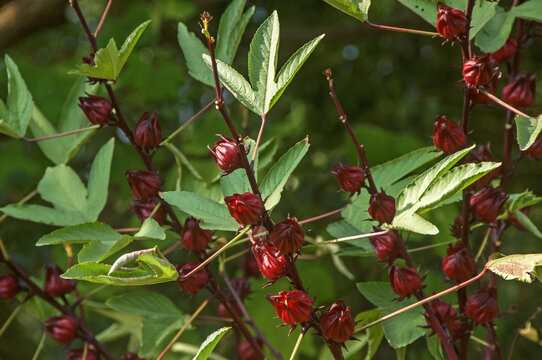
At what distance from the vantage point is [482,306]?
2.14 feet

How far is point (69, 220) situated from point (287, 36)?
1.37 meters

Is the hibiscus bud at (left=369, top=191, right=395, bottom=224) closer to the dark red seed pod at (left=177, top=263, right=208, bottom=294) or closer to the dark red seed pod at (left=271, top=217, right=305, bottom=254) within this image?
the dark red seed pod at (left=271, top=217, right=305, bottom=254)

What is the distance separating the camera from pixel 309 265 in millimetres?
1382

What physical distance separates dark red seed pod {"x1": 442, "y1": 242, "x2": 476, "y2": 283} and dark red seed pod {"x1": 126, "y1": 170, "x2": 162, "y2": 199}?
0.31 m

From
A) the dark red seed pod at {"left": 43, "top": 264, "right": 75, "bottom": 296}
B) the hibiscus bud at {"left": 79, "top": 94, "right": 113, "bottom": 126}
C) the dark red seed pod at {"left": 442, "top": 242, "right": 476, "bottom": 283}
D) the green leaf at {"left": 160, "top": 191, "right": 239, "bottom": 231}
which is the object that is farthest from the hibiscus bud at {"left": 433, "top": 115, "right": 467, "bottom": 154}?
the dark red seed pod at {"left": 43, "top": 264, "right": 75, "bottom": 296}

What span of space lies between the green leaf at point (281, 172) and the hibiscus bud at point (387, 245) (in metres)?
0.11

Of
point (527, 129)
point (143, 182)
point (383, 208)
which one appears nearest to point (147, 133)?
point (143, 182)

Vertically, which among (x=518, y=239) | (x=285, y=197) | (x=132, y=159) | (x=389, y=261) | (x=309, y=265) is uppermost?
(x=389, y=261)

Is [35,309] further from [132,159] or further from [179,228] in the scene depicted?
[132,159]

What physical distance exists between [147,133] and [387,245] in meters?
0.27

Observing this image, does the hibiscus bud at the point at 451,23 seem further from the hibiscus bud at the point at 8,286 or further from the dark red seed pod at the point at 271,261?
the hibiscus bud at the point at 8,286

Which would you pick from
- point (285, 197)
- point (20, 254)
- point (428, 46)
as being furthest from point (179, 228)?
point (428, 46)

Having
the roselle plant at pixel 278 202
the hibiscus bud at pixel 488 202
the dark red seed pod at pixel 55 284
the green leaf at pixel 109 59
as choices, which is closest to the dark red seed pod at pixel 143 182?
the roselle plant at pixel 278 202

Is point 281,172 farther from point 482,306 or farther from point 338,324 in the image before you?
point 482,306
